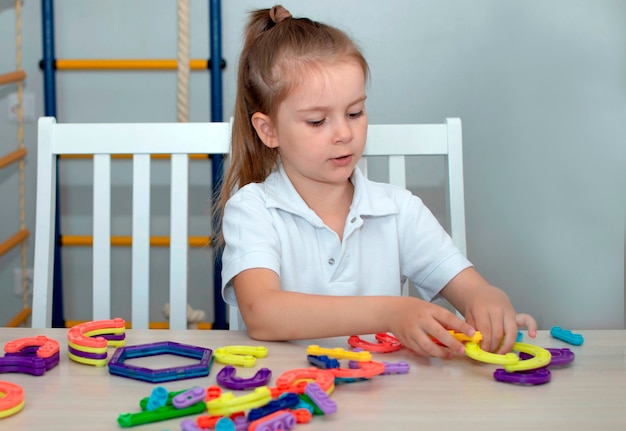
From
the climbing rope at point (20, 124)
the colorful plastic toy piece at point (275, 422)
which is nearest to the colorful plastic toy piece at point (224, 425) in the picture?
the colorful plastic toy piece at point (275, 422)

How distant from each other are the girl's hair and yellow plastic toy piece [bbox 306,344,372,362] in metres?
0.46

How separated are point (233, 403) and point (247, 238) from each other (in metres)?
0.46

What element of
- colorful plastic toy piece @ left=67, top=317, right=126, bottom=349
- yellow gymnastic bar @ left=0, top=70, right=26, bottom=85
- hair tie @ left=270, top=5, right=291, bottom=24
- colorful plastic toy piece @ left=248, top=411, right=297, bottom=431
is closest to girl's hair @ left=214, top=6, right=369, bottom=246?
hair tie @ left=270, top=5, right=291, bottom=24

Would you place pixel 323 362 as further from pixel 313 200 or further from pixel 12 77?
pixel 12 77

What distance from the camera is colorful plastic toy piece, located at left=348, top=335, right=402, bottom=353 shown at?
873 mm

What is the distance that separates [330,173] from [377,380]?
17.6 inches

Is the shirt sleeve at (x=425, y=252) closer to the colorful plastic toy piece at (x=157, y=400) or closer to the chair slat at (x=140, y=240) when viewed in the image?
the chair slat at (x=140, y=240)

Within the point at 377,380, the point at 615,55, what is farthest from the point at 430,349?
the point at 615,55

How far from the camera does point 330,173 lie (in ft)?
3.80

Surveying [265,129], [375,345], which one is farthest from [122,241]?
[375,345]

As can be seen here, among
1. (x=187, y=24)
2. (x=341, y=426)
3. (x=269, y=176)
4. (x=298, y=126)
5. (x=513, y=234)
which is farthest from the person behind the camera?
(x=513, y=234)

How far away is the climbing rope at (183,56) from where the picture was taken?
2.18 meters

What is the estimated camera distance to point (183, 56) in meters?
2.18

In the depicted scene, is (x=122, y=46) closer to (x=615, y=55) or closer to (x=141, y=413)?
(x=615, y=55)
